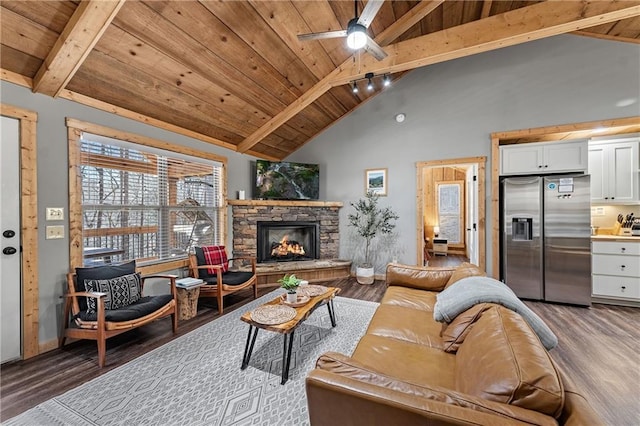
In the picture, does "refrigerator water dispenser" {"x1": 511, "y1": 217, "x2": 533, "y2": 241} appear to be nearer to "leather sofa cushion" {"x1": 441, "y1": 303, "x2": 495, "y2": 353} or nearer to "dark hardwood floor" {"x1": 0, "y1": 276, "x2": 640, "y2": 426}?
"dark hardwood floor" {"x1": 0, "y1": 276, "x2": 640, "y2": 426}

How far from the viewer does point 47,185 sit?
2.48m

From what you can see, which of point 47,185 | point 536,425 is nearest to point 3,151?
point 47,185

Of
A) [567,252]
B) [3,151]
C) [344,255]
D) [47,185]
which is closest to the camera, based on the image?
[3,151]

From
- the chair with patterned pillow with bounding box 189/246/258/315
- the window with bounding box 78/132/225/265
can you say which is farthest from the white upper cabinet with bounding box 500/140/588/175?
the window with bounding box 78/132/225/265

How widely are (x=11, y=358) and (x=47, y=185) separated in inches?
60.8

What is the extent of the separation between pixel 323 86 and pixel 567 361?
417 centimetres

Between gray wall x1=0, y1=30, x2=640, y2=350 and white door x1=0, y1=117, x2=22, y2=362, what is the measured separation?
0.15 meters

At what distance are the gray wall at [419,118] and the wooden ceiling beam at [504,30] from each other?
1281 mm

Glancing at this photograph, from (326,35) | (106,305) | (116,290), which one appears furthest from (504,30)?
(106,305)

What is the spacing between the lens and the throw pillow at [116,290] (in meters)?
2.47

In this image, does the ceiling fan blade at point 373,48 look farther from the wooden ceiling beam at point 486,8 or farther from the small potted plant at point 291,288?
the small potted plant at point 291,288

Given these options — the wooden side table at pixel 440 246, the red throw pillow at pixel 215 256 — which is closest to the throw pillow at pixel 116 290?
the red throw pillow at pixel 215 256

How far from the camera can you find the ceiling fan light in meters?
2.27

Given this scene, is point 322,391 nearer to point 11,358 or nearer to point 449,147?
point 11,358
